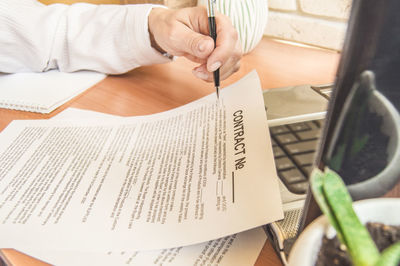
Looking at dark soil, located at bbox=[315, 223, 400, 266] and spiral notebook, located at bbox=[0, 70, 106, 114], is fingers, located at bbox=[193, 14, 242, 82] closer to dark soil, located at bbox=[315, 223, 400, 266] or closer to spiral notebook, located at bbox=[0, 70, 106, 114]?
spiral notebook, located at bbox=[0, 70, 106, 114]

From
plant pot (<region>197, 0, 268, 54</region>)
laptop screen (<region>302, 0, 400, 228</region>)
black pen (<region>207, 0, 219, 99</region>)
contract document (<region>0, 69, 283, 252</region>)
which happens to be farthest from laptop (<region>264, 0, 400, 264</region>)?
plant pot (<region>197, 0, 268, 54</region>)

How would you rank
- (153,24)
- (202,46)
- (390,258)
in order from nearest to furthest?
1. (390,258)
2. (202,46)
3. (153,24)

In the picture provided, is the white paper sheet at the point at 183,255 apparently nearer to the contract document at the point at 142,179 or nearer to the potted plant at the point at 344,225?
the contract document at the point at 142,179

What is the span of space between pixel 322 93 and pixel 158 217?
0.36 meters

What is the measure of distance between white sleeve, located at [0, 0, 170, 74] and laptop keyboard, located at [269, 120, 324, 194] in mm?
324

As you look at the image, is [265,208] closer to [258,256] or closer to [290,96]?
[258,256]

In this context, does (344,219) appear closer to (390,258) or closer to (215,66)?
(390,258)

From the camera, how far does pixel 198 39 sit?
0.50m

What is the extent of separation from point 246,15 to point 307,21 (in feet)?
0.68

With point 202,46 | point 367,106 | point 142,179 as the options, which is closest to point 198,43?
point 202,46

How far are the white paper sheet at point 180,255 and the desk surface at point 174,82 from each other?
0.28 metres

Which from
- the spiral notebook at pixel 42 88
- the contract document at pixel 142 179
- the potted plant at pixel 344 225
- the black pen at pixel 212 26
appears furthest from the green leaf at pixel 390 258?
the spiral notebook at pixel 42 88

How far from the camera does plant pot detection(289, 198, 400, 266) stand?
0.15 m

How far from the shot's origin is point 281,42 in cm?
78
